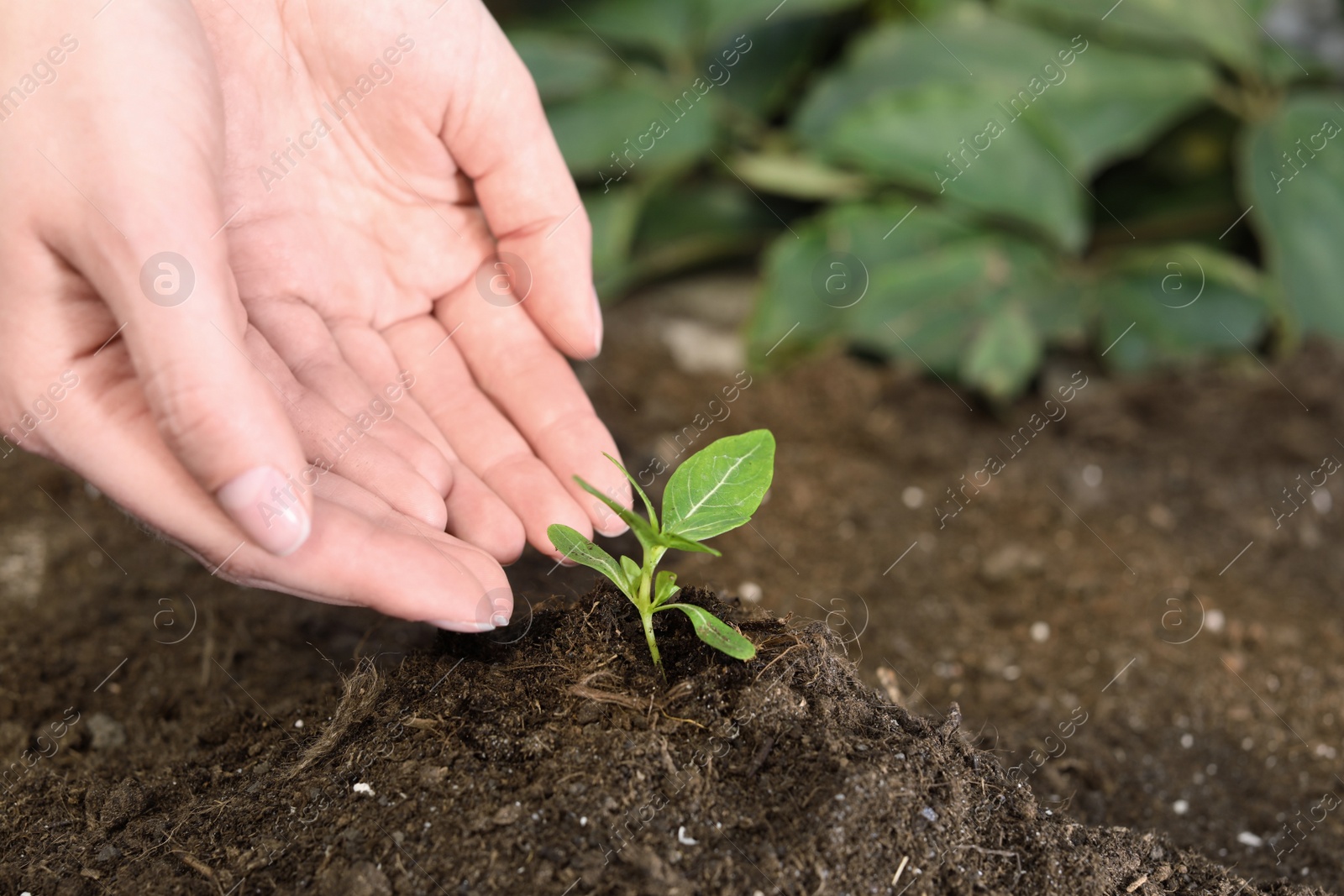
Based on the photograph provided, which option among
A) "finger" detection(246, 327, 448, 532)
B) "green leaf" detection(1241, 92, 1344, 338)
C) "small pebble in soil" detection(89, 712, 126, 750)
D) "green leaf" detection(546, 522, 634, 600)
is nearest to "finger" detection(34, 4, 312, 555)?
"finger" detection(246, 327, 448, 532)

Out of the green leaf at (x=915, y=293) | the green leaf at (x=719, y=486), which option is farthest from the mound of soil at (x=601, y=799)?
the green leaf at (x=915, y=293)

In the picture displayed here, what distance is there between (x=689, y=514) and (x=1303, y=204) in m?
2.14

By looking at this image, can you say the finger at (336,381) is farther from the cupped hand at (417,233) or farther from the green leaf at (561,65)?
the green leaf at (561,65)

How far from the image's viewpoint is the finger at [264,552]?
3.46 feet

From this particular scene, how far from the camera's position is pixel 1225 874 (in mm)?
1130

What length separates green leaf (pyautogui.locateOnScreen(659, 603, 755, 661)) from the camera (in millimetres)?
1027

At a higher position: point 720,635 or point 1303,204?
point 720,635

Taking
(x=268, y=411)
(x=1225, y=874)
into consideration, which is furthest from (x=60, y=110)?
(x=1225, y=874)

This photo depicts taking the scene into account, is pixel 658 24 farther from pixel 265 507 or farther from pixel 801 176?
pixel 265 507

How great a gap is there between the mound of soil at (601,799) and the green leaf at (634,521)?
0.42 feet

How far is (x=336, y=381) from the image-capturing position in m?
1.36

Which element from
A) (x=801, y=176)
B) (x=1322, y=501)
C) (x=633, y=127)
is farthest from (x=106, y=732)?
(x=1322, y=501)

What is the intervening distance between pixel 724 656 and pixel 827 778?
185mm

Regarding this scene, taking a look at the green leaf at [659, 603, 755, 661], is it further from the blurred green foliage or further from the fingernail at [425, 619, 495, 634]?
the blurred green foliage
